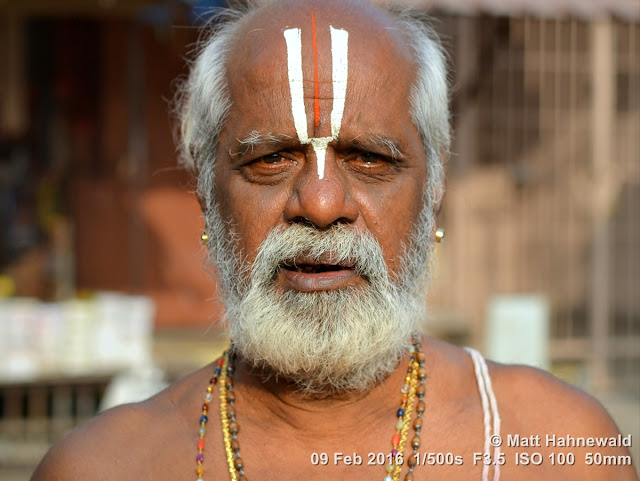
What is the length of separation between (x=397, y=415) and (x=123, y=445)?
2.37 ft

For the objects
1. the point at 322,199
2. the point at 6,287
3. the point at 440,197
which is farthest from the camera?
the point at 6,287

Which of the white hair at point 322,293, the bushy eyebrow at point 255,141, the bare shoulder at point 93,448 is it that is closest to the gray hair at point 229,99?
the white hair at point 322,293

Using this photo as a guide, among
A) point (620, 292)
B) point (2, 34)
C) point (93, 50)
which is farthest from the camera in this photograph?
point (620, 292)

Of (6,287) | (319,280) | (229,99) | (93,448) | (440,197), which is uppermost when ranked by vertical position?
(229,99)

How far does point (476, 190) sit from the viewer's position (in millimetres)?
6902

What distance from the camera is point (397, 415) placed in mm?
1928

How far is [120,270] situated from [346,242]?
5360mm

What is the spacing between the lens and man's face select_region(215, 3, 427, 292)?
182 cm

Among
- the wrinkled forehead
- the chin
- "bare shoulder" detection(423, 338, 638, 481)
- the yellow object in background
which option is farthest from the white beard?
the yellow object in background

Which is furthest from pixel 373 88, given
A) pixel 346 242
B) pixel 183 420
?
pixel 183 420

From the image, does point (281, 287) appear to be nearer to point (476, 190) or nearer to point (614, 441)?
point (614, 441)

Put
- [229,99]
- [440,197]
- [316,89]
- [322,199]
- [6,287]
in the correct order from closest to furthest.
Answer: [322,199], [316,89], [229,99], [440,197], [6,287]

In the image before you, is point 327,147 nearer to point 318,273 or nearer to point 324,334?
point 318,273

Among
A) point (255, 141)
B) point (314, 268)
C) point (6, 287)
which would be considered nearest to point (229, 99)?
point (255, 141)
